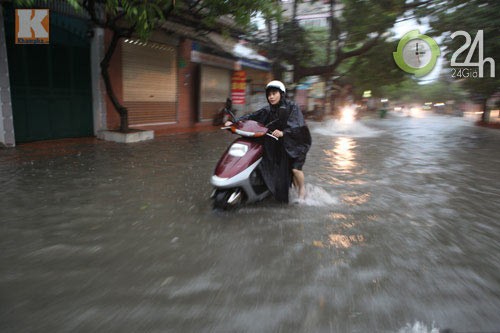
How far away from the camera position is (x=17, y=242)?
3385 mm

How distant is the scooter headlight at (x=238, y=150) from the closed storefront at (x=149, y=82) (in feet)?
31.9

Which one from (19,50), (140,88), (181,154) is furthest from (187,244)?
(140,88)

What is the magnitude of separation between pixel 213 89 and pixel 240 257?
53.8 feet

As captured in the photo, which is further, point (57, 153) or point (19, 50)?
point (19, 50)

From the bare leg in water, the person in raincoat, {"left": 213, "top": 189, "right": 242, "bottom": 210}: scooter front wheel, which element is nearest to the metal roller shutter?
the bare leg in water

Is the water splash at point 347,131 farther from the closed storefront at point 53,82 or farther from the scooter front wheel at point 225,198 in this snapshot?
the scooter front wheel at point 225,198

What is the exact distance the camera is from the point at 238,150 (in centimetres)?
437

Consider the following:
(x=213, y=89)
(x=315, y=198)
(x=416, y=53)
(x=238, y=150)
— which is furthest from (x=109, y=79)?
(x=416, y=53)

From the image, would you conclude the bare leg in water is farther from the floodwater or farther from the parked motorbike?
the parked motorbike

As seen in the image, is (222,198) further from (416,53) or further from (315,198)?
(416,53)

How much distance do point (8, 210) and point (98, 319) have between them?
9.46ft

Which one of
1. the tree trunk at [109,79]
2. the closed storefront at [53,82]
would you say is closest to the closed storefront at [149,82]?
the closed storefront at [53,82]

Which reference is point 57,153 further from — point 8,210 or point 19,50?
point 8,210

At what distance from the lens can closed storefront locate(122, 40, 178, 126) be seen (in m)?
13.0
